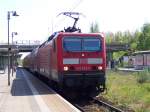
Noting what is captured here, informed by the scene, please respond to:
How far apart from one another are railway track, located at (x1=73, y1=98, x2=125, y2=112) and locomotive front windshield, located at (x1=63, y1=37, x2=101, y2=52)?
2.61 m

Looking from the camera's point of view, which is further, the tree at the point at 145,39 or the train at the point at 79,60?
the tree at the point at 145,39

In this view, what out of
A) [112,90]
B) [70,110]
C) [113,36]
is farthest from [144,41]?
[70,110]

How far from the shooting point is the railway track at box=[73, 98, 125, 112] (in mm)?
19830

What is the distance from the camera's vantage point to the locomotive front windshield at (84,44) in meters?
23.8

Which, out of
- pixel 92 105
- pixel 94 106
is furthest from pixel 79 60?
pixel 94 106

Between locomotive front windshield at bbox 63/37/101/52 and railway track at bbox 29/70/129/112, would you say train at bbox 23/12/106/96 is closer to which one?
locomotive front windshield at bbox 63/37/101/52

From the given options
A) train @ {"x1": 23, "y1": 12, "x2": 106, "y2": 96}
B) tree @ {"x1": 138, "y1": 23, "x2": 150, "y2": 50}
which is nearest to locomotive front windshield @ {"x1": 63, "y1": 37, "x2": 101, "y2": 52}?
train @ {"x1": 23, "y1": 12, "x2": 106, "y2": 96}

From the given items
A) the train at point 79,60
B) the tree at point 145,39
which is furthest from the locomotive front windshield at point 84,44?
the tree at point 145,39

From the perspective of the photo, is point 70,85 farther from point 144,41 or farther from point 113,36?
point 113,36

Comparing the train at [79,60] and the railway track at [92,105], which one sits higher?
the train at [79,60]

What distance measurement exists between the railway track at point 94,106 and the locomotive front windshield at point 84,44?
8.57ft

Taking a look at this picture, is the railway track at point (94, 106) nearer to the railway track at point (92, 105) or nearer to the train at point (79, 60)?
the railway track at point (92, 105)

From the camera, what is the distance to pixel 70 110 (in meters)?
16.7

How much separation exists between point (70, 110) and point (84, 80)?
6.75 m
